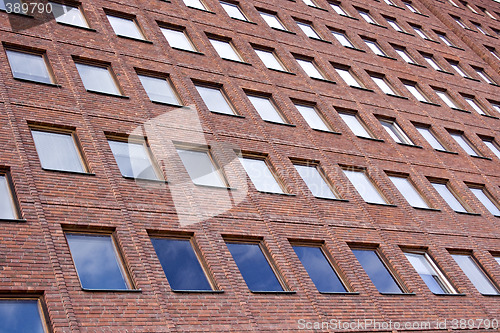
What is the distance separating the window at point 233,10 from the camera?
2700 centimetres

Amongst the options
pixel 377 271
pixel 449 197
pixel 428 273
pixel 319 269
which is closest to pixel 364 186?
pixel 428 273

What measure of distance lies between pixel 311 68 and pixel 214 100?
23.5 ft

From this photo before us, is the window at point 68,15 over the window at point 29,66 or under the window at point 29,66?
over

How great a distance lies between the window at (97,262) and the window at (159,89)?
22.1 feet

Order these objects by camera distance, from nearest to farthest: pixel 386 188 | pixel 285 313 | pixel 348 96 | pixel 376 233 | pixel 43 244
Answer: pixel 43 244 < pixel 285 313 < pixel 376 233 < pixel 386 188 < pixel 348 96

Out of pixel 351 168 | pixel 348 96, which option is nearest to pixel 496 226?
pixel 351 168

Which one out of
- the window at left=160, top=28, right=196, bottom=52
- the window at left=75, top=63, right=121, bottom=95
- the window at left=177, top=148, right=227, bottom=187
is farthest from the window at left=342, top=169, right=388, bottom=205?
the window at left=75, top=63, right=121, bottom=95

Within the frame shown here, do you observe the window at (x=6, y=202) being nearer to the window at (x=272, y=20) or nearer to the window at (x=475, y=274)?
the window at (x=475, y=274)

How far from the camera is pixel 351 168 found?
20.8m

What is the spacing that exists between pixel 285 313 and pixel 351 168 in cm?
814

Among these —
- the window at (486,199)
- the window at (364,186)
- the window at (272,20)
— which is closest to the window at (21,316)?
the window at (364,186)

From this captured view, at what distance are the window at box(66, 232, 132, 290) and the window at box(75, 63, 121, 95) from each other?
6.06m

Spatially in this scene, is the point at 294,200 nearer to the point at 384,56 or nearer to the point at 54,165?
the point at 54,165

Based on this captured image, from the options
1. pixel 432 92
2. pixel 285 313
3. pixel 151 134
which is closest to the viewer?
pixel 285 313
